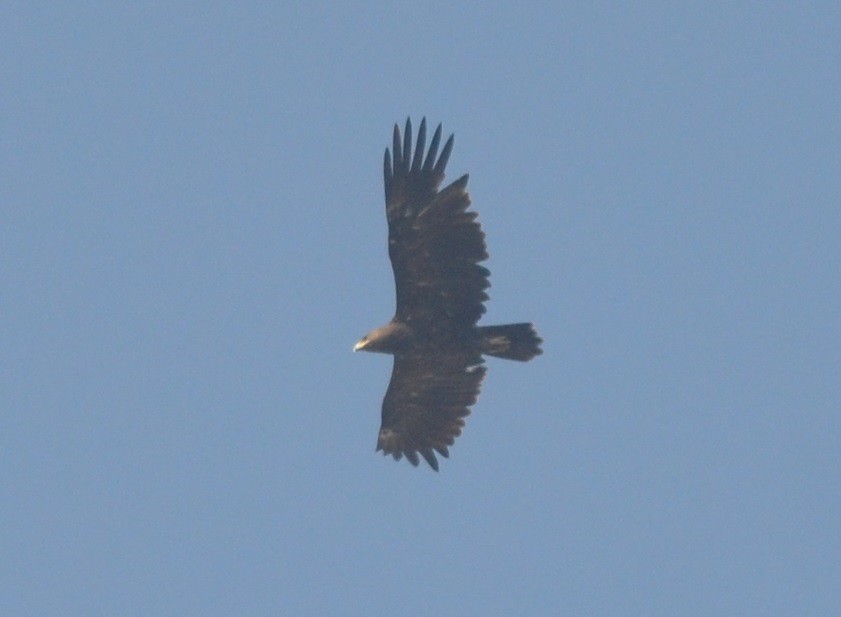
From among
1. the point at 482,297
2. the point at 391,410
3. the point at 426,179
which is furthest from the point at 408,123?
the point at 391,410

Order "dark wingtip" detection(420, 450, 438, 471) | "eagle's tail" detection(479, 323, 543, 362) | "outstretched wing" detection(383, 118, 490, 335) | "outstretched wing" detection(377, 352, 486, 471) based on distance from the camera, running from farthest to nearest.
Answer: "dark wingtip" detection(420, 450, 438, 471), "outstretched wing" detection(377, 352, 486, 471), "eagle's tail" detection(479, 323, 543, 362), "outstretched wing" detection(383, 118, 490, 335)

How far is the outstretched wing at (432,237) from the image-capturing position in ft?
80.0

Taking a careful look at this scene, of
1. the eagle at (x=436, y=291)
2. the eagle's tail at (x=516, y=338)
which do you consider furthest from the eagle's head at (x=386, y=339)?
the eagle's tail at (x=516, y=338)

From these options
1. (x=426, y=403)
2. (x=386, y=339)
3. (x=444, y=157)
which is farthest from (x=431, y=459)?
(x=444, y=157)

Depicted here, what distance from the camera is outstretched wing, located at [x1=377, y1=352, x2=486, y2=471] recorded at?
25.9 metres

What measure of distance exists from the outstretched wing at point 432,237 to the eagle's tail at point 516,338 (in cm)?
31

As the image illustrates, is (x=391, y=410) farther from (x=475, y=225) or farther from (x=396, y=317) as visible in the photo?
(x=475, y=225)

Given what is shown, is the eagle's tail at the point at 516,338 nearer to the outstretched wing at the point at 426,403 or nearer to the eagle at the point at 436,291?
the eagle at the point at 436,291

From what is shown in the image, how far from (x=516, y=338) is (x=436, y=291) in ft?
3.81

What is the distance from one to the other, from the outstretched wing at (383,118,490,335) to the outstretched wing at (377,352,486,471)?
106cm

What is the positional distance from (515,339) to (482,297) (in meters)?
0.74

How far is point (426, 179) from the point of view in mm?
24531

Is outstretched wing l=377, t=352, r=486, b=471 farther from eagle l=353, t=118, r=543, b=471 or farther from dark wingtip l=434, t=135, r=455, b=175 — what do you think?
dark wingtip l=434, t=135, r=455, b=175

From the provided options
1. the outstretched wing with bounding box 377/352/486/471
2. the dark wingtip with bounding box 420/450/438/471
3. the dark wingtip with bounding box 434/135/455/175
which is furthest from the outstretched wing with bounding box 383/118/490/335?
the dark wingtip with bounding box 420/450/438/471
